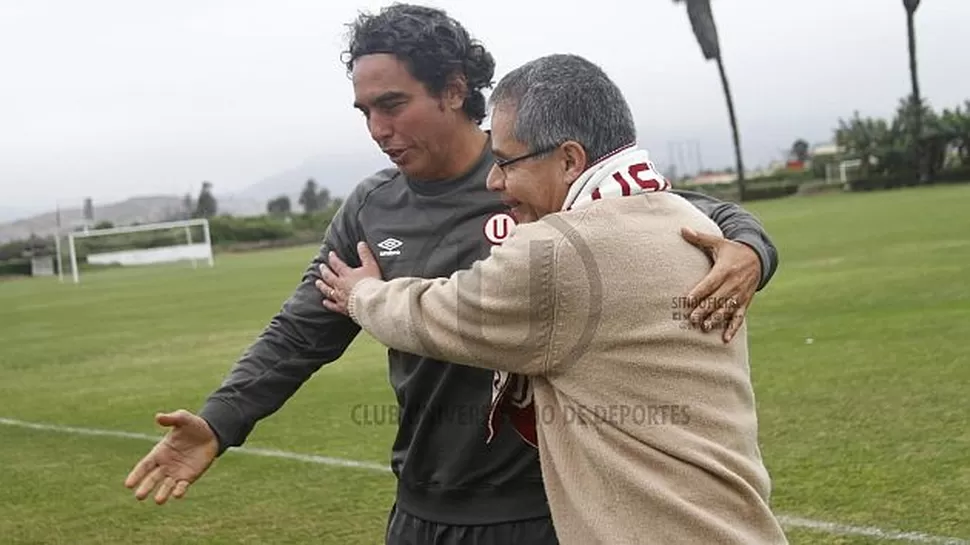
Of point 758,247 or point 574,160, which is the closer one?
point 574,160

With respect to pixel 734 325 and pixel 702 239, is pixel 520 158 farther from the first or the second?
pixel 734 325

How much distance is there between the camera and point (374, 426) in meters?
10.0

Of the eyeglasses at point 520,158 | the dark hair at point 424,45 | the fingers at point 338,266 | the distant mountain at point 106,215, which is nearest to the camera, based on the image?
the eyeglasses at point 520,158

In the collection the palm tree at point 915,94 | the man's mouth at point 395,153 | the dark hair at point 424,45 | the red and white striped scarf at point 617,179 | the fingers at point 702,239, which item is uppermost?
the palm tree at point 915,94

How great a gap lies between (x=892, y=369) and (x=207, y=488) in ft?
16.7

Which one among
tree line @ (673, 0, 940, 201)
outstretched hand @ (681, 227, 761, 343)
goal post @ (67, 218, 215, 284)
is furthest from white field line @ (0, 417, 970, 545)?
tree line @ (673, 0, 940, 201)

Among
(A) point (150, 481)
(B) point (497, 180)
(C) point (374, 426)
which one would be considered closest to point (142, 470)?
(A) point (150, 481)

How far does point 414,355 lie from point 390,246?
1.03 feet

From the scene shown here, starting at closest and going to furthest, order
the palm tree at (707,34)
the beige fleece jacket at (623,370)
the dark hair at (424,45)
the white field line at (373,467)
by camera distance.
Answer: the beige fleece jacket at (623,370) < the dark hair at (424,45) < the white field line at (373,467) < the palm tree at (707,34)

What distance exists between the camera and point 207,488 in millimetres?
8227

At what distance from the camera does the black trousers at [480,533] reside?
3305mm

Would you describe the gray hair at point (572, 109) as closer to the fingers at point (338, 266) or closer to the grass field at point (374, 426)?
the fingers at point (338, 266)

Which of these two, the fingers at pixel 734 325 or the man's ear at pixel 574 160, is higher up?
the man's ear at pixel 574 160

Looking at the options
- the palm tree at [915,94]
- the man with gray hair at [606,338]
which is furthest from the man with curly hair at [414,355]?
the palm tree at [915,94]
